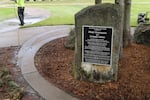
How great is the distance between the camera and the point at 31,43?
1114 cm

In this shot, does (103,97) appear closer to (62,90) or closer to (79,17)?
(62,90)

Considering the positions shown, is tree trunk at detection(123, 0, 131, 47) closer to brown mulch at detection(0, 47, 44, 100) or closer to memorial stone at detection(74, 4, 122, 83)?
memorial stone at detection(74, 4, 122, 83)

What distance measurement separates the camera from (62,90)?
6.88 metres

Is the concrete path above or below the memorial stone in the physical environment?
below

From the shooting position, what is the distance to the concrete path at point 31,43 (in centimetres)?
689

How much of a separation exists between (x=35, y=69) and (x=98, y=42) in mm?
2011

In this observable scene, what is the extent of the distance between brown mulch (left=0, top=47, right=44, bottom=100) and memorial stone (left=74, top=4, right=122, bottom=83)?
1.22 meters

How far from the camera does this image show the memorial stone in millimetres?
6922

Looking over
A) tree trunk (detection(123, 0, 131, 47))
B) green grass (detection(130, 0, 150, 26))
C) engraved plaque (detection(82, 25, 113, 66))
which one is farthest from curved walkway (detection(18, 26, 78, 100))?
green grass (detection(130, 0, 150, 26))

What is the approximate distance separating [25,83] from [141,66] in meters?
2.86

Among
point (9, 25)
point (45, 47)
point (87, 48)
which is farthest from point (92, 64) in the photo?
point (9, 25)

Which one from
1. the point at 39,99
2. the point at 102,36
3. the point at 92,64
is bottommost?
the point at 39,99

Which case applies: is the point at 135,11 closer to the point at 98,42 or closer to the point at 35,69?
the point at 35,69

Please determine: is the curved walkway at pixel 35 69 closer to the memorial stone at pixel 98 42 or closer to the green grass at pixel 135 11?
the memorial stone at pixel 98 42
